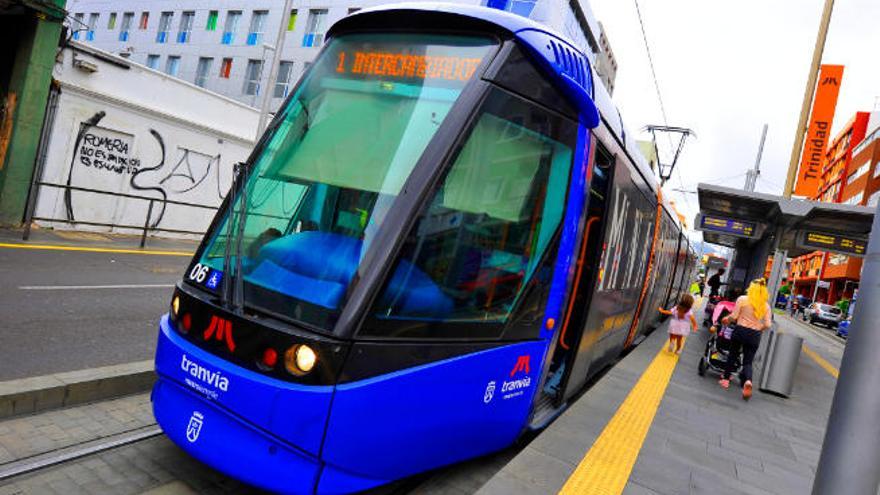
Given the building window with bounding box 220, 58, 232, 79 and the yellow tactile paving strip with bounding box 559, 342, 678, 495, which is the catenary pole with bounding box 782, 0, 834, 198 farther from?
the building window with bounding box 220, 58, 232, 79

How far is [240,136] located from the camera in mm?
18609

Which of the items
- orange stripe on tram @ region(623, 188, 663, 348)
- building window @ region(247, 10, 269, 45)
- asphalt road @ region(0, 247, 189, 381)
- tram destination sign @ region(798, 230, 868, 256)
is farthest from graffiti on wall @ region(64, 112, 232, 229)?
building window @ region(247, 10, 269, 45)

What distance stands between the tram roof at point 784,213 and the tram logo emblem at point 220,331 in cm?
942

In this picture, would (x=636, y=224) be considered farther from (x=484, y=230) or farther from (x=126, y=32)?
(x=126, y=32)

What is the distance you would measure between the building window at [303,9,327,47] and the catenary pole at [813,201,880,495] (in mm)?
34461

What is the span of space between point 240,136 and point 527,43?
1671cm

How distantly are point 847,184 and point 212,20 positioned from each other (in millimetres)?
62118

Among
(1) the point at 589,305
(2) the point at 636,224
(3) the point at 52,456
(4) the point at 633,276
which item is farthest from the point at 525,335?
(4) the point at 633,276

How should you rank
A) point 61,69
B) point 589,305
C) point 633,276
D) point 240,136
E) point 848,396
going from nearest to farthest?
point 848,396
point 589,305
point 633,276
point 61,69
point 240,136

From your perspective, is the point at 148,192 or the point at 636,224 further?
the point at 148,192

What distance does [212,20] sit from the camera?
36781mm

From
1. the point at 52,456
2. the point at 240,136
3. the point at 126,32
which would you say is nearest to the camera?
the point at 52,456

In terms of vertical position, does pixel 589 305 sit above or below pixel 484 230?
below

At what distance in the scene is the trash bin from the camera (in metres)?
8.34
